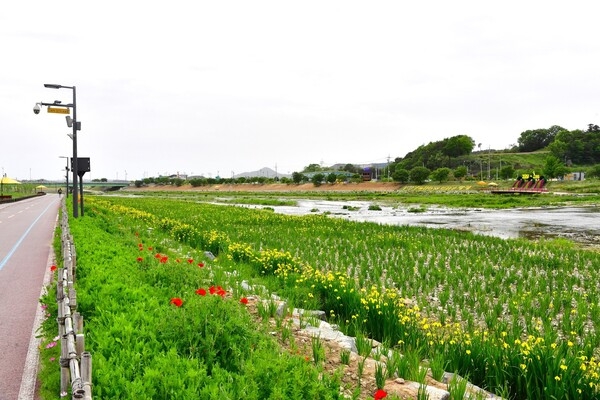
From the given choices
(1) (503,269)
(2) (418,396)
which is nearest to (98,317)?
(2) (418,396)

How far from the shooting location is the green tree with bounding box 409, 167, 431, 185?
101438 mm

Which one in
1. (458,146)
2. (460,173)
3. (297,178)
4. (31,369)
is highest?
(458,146)

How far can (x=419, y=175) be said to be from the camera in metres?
102

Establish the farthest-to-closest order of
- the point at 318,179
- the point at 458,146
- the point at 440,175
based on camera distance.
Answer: the point at 458,146 → the point at 318,179 → the point at 440,175

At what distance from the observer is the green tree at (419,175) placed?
101m

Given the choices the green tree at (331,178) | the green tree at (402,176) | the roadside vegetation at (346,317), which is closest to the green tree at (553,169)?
the green tree at (402,176)

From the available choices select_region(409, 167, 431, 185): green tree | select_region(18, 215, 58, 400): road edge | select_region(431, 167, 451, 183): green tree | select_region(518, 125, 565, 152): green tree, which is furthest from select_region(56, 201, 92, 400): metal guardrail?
select_region(518, 125, 565, 152): green tree

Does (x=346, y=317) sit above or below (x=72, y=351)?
below

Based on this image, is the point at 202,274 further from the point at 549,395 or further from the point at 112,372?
the point at 549,395

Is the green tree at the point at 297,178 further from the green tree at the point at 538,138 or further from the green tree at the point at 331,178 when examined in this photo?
the green tree at the point at 538,138

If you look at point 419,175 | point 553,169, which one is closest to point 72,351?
point 419,175

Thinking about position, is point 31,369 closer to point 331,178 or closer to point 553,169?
point 553,169

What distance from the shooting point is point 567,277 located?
34.4 ft

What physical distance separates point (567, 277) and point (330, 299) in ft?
20.8
